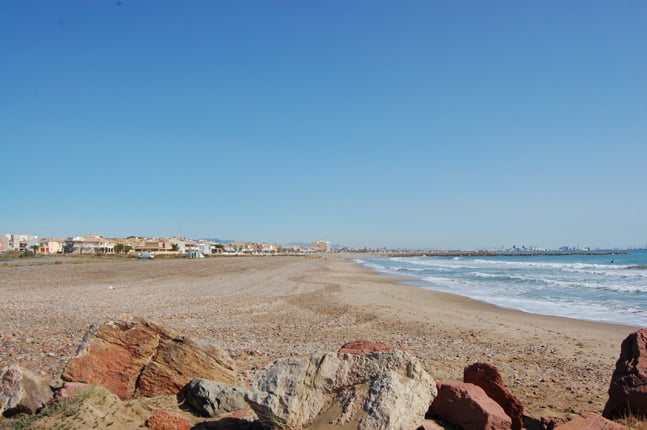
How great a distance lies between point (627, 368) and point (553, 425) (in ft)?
3.69

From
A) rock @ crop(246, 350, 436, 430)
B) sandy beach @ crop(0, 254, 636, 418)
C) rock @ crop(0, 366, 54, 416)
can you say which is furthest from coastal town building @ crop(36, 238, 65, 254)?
rock @ crop(246, 350, 436, 430)

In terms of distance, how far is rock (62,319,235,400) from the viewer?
522cm

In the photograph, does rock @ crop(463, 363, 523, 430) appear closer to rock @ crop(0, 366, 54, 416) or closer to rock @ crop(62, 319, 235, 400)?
rock @ crop(62, 319, 235, 400)

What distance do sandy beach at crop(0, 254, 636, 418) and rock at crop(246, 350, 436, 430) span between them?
2.43m

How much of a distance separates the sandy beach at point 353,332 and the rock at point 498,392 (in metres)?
0.94

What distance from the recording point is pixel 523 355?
29.5ft

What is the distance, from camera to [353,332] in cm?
1105

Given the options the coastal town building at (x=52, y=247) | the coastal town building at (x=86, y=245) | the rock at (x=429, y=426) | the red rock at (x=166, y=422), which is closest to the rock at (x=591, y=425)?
the rock at (x=429, y=426)

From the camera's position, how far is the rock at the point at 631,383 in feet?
14.9

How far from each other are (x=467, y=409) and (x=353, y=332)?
7.04 metres

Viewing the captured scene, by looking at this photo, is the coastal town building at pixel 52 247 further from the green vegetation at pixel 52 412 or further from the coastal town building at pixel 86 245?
the green vegetation at pixel 52 412

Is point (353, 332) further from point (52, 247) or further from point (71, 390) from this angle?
point (52, 247)

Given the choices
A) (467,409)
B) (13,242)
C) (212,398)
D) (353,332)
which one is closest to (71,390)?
(212,398)

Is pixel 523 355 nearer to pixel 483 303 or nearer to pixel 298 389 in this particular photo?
pixel 298 389
